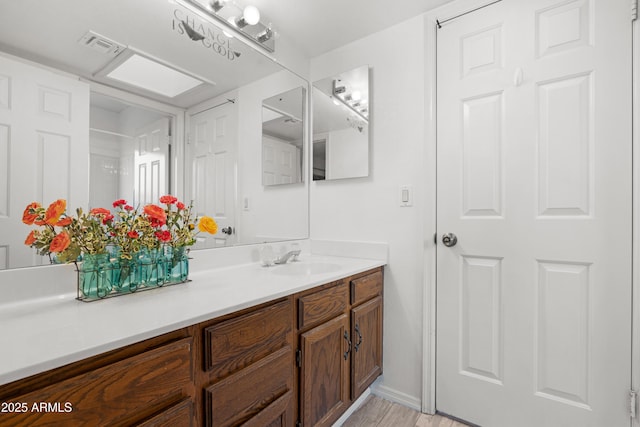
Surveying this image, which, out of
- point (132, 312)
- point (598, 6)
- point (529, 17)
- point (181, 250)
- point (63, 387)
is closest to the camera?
point (63, 387)

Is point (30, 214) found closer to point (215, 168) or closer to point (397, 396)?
point (215, 168)

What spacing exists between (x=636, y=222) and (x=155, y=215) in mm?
1853

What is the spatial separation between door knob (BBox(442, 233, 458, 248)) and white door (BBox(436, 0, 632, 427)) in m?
0.02

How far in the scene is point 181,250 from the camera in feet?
3.94

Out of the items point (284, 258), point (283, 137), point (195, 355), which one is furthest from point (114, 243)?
point (283, 137)

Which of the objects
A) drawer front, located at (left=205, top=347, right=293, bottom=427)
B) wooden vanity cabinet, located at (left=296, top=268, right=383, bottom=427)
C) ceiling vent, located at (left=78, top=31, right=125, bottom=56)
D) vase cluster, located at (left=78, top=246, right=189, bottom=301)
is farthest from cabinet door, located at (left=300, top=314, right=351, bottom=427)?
ceiling vent, located at (left=78, top=31, right=125, bottom=56)

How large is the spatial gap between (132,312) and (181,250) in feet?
1.27

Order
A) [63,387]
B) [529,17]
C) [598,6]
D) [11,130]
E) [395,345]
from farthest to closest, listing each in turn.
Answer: [395,345], [529,17], [598,6], [11,130], [63,387]

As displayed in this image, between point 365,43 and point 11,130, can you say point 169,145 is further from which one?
point 365,43

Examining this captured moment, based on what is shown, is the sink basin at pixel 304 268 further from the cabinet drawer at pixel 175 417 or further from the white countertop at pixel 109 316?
the cabinet drawer at pixel 175 417

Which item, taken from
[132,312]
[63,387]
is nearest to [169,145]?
[132,312]

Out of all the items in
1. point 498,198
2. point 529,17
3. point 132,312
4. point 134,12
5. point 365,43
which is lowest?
point 132,312

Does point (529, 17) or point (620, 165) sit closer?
point (620, 165)

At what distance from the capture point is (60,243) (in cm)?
89
